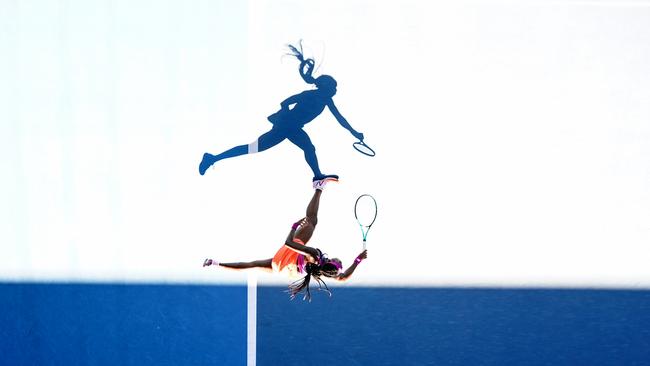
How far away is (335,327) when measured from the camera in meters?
8.59

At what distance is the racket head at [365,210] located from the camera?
28.5ft

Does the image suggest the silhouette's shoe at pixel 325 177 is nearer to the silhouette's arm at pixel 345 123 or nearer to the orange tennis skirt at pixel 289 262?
the silhouette's arm at pixel 345 123

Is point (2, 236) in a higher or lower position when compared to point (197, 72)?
lower

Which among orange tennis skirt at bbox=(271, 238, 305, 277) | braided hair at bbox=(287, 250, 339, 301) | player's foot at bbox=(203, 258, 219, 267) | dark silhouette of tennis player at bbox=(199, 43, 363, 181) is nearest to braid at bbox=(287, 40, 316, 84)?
dark silhouette of tennis player at bbox=(199, 43, 363, 181)

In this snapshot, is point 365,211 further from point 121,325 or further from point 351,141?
point 121,325

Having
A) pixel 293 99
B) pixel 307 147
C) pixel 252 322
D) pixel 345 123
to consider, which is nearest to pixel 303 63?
pixel 293 99

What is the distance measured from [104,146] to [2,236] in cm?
142

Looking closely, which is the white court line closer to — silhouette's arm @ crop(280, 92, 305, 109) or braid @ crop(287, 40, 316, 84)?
silhouette's arm @ crop(280, 92, 305, 109)

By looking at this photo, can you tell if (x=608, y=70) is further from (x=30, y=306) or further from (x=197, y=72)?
(x=30, y=306)

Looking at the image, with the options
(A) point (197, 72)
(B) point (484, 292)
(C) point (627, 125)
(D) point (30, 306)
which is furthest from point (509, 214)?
(D) point (30, 306)

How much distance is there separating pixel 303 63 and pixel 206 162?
4.71 feet

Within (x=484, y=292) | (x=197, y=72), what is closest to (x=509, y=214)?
(x=484, y=292)

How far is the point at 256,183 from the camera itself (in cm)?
877

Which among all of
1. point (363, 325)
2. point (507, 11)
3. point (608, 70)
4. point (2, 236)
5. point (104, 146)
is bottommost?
point (363, 325)
